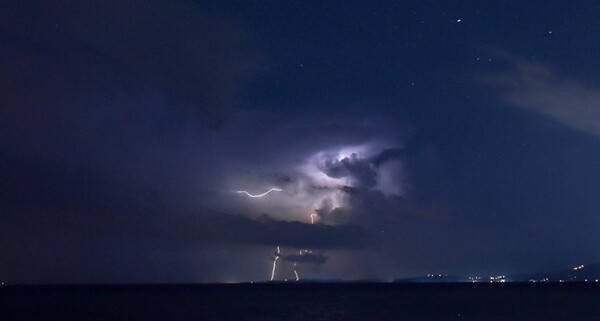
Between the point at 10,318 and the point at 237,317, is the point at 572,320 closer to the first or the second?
the point at 237,317

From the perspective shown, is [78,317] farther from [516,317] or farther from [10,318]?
[516,317]

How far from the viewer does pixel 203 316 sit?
231ft

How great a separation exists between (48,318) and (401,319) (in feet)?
114

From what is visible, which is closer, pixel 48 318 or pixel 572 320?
pixel 572 320

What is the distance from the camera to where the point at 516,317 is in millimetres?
63656

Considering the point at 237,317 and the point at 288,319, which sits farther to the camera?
the point at 237,317

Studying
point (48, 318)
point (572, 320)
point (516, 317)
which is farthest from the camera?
point (48, 318)

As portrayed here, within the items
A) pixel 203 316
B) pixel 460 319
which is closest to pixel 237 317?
pixel 203 316

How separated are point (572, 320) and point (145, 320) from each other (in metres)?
38.1

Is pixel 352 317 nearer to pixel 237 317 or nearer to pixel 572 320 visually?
pixel 237 317

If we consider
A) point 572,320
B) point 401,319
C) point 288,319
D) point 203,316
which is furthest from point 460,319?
point 203,316

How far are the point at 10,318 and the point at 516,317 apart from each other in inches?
1925

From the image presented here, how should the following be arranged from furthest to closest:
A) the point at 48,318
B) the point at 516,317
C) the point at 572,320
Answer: the point at 48,318
the point at 516,317
the point at 572,320

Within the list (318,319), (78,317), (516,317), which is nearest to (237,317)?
(318,319)
